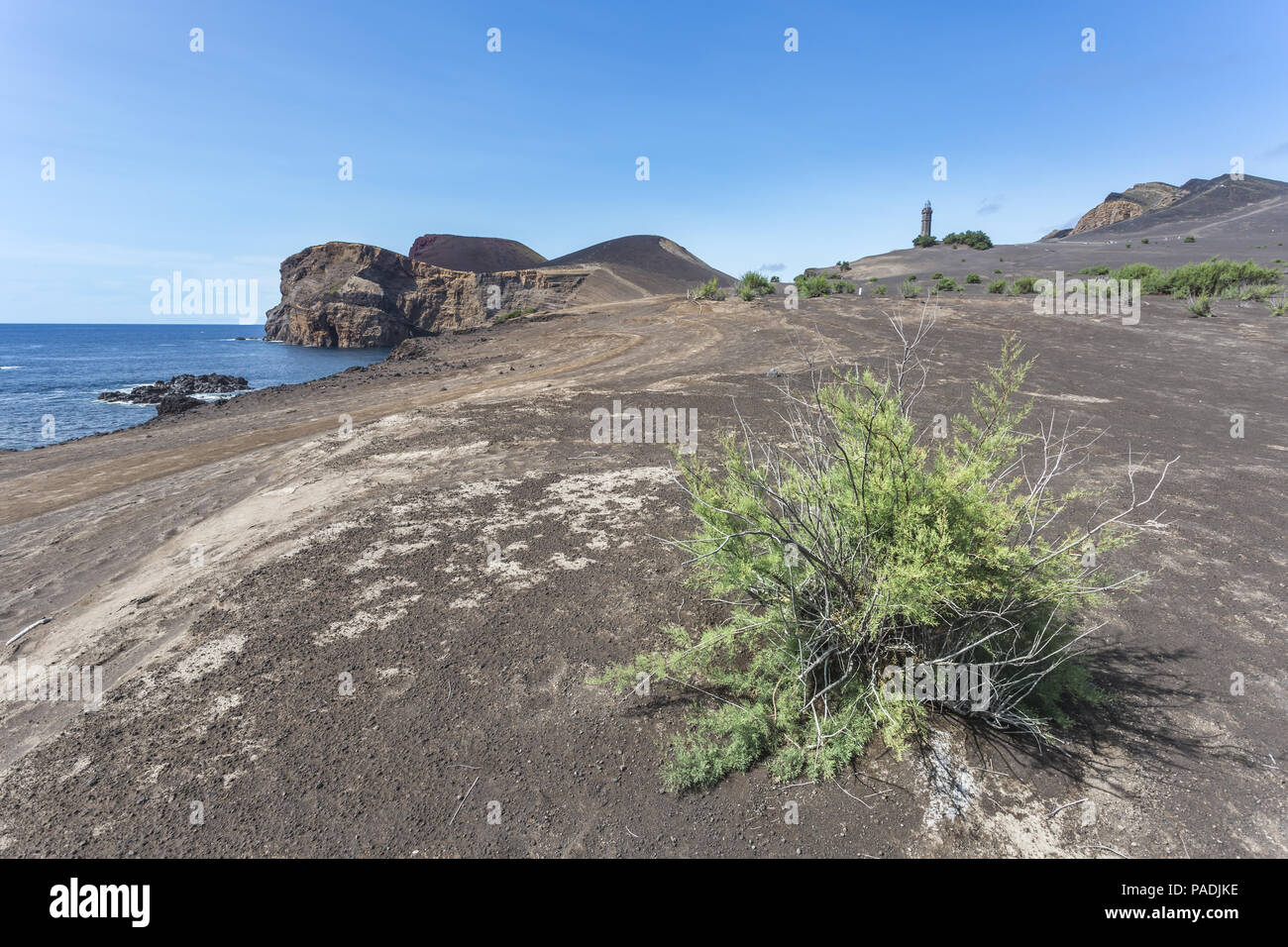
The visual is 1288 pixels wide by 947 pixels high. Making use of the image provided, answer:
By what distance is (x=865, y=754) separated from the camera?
10.0 ft

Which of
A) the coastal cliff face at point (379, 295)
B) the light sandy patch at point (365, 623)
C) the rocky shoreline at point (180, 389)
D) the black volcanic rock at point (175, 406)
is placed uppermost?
the coastal cliff face at point (379, 295)

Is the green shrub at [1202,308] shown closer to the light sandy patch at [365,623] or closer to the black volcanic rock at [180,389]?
the light sandy patch at [365,623]

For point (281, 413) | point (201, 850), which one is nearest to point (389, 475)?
point (201, 850)

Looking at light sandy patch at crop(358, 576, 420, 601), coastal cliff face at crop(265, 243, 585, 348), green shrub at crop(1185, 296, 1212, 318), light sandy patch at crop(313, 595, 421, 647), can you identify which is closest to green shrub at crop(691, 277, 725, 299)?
green shrub at crop(1185, 296, 1212, 318)

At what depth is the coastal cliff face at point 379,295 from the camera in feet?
184

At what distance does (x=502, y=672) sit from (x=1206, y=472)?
328 inches

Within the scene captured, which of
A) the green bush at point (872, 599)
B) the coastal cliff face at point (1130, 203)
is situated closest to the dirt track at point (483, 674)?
the green bush at point (872, 599)

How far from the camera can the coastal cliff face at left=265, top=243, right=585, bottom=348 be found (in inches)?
2208

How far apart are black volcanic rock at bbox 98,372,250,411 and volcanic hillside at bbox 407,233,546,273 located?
224 feet

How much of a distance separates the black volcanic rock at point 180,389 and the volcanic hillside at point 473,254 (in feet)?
224

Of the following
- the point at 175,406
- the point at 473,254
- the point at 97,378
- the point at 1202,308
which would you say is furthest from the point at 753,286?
the point at 473,254

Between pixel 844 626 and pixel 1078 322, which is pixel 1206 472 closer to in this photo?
pixel 844 626

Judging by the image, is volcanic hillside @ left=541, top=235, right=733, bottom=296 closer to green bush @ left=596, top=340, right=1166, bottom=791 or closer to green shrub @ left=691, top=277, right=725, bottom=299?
green shrub @ left=691, top=277, right=725, bottom=299

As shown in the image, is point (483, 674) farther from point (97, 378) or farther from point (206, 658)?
point (97, 378)
